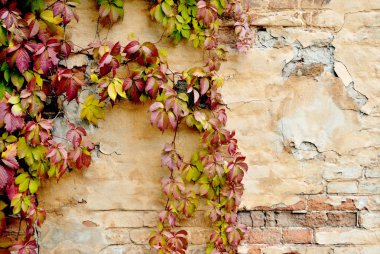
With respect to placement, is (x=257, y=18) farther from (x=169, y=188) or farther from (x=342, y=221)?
(x=342, y=221)

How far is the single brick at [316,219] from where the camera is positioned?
2.24 meters

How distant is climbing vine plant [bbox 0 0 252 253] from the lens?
1.94m

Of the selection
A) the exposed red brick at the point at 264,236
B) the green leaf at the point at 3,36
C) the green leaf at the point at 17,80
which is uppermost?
the green leaf at the point at 3,36

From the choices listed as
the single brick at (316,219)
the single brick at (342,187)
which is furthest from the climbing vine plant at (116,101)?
the single brick at (342,187)

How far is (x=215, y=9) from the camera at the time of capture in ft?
6.63

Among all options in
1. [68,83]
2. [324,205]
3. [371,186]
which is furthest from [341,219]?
Answer: [68,83]

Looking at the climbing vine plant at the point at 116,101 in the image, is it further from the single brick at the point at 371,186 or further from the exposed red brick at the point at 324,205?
the single brick at the point at 371,186

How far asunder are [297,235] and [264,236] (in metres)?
0.19

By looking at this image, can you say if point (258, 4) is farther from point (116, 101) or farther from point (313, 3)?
point (116, 101)

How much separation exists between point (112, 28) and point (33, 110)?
0.58m

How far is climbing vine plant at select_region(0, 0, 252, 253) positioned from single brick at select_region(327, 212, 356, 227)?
0.52 m

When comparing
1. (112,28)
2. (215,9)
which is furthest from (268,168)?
(112,28)

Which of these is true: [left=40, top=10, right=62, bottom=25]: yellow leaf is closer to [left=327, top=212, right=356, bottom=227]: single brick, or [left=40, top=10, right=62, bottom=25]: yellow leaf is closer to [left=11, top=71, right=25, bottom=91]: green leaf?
[left=11, top=71, right=25, bottom=91]: green leaf

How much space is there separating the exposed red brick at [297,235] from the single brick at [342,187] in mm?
269
